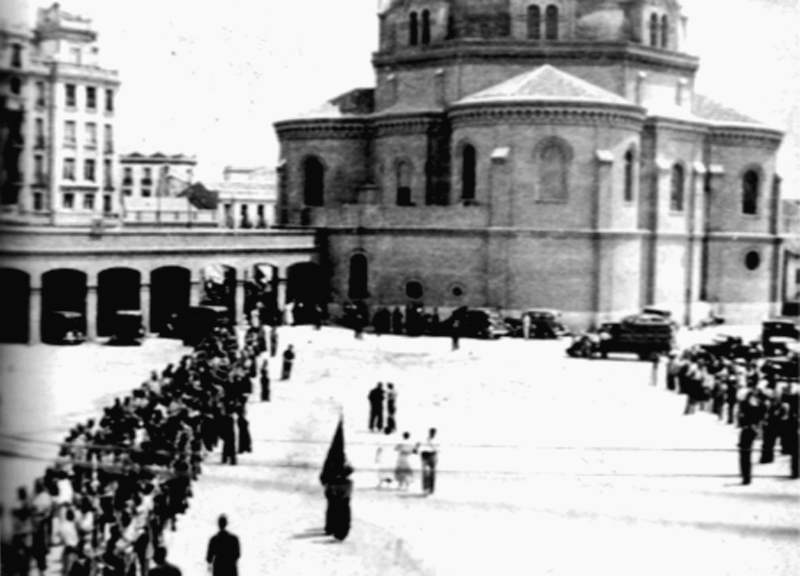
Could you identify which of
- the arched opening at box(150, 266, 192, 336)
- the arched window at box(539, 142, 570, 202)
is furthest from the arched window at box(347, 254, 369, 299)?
the arched window at box(539, 142, 570, 202)

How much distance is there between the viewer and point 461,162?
1919 inches

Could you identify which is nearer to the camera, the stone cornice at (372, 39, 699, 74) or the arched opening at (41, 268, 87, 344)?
the arched opening at (41, 268, 87, 344)

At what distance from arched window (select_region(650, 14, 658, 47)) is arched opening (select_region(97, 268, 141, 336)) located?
→ 27.4 meters

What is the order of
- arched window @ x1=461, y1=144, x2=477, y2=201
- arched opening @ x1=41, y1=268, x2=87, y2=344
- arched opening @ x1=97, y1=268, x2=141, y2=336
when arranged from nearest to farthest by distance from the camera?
arched opening @ x1=41, y1=268, x2=87, y2=344 → arched opening @ x1=97, y1=268, x2=141, y2=336 → arched window @ x1=461, y1=144, x2=477, y2=201

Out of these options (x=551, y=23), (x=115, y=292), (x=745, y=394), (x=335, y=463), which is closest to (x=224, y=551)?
(x=335, y=463)

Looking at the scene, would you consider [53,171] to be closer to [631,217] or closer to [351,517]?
[631,217]

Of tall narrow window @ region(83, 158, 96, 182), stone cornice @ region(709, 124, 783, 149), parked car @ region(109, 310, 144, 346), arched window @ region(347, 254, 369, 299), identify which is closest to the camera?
parked car @ region(109, 310, 144, 346)

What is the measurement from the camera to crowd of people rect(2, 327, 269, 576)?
13570mm

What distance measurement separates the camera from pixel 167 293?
4666cm

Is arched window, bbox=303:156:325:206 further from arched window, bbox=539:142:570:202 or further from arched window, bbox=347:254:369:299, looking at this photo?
arched window, bbox=539:142:570:202

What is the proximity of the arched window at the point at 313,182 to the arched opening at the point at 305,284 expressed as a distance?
5.58m

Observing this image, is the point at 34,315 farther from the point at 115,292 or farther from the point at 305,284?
the point at 305,284

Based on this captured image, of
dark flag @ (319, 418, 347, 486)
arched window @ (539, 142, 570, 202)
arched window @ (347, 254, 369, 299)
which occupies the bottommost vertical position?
dark flag @ (319, 418, 347, 486)

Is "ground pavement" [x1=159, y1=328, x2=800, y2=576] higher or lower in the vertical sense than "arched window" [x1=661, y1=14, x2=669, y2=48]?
lower
